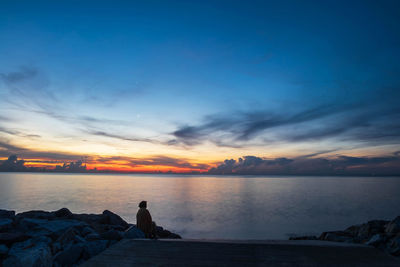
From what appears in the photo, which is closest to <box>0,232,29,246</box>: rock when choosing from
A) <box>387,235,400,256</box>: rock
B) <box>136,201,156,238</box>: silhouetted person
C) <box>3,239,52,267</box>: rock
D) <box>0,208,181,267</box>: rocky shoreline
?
<box>0,208,181,267</box>: rocky shoreline

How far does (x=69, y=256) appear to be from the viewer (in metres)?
7.42

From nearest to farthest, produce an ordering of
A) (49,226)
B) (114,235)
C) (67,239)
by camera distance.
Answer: (114,235) < (67,239) < (49,226)

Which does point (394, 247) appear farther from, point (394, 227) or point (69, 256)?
point (69, 256)

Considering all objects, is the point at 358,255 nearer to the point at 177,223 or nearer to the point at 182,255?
the point at 182,255

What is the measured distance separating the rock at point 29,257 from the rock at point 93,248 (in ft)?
3.33

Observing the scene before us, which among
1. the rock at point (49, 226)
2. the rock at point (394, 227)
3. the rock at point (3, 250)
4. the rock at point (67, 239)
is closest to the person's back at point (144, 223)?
the rock at point (67, 239)

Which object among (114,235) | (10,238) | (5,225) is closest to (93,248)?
(114,235)

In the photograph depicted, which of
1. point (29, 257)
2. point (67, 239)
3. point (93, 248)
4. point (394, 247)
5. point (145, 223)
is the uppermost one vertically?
point (145, 223)

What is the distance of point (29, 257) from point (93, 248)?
1.77 meters

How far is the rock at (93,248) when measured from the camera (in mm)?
7602

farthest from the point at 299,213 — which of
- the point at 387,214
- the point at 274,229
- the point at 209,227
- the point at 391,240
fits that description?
the point at 391,240

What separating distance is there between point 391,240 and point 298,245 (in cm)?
367

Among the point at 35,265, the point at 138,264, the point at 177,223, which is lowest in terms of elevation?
the point at 177,223

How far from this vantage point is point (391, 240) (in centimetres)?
798
